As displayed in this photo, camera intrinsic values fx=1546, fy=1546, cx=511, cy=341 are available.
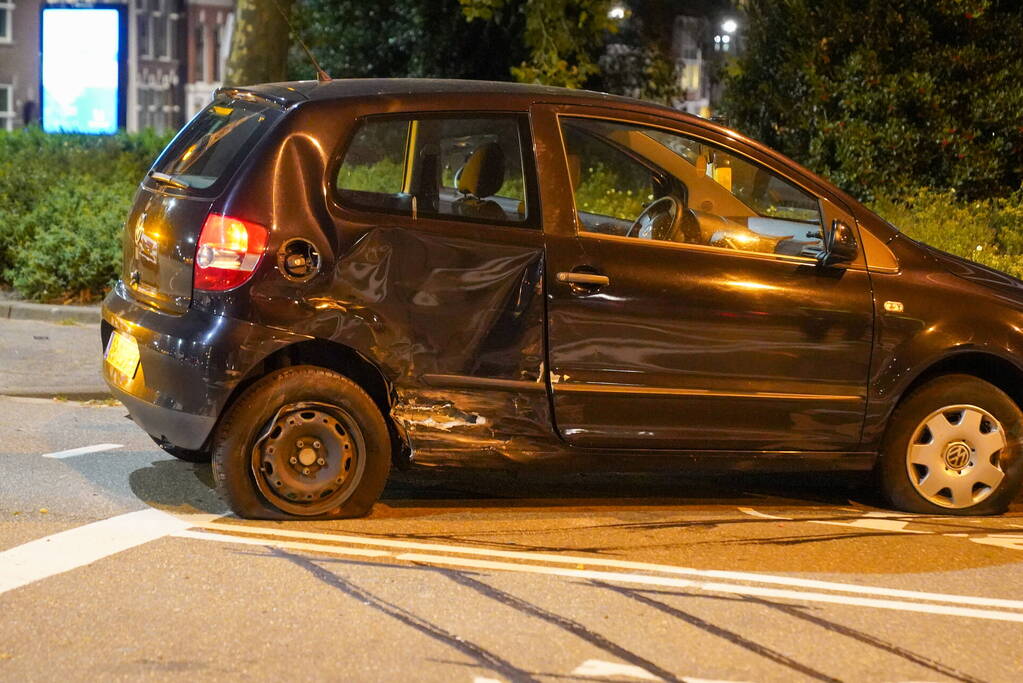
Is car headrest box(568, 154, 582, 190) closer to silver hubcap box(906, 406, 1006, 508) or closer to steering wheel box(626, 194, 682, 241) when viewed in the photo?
steering wheel box(626, 194, 682, 241)

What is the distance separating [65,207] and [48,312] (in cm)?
219

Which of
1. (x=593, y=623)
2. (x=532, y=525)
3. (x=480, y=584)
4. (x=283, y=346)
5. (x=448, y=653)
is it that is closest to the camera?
(x=448, y=653)

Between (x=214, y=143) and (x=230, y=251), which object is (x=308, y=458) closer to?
(x=230, y=251)

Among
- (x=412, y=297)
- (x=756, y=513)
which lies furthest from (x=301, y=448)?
(x=756, y=513)

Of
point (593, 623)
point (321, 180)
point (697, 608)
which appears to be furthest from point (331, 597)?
point (321, 180)

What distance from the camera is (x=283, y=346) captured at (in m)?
5.70

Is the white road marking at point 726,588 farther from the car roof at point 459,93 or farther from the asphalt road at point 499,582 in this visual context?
the car roof at point 459,93

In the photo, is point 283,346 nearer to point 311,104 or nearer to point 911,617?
point 311,104

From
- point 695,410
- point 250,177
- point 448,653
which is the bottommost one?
point 448,653

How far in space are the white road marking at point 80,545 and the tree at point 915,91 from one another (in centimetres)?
841

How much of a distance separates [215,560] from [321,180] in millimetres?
1454

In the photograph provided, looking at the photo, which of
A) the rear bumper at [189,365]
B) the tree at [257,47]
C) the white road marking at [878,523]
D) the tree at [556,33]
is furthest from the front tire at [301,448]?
the tree at [556,33]

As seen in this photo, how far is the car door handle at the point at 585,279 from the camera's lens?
5.90 m

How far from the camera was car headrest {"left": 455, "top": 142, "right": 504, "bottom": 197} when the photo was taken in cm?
614
